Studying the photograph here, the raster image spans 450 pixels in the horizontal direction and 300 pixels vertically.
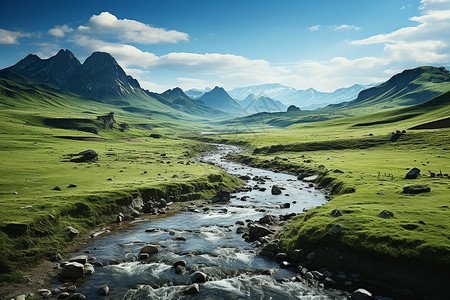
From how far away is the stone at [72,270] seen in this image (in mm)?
22984

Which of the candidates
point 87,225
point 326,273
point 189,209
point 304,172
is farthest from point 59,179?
point 304,172

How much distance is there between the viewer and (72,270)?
2311 cm

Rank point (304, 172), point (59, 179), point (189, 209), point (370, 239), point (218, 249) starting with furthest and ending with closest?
point (304, 172) < point (59, 179) < point (189, 209) < point (218, 249) < point (370, 239)

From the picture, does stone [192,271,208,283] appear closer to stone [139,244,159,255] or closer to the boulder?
stone [139,244,159,255]

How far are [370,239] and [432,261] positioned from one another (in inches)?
189

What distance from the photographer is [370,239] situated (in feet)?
80.2

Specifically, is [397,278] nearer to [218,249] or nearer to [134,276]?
[218,249]

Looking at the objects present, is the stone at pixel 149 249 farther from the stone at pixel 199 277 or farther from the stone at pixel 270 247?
the stone at pixel 270 247

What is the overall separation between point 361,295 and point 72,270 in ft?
81.4

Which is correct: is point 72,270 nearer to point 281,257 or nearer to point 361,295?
point 281,257

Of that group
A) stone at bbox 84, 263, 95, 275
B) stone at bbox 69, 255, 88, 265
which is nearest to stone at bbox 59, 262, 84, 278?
stone at bbox 84, 263, 95, 275

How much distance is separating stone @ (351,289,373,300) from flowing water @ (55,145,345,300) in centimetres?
115

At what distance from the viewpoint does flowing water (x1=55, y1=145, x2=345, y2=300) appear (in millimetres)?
21719

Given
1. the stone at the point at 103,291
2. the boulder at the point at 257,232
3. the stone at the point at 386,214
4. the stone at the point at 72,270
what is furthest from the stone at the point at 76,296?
the stone at the point at 386,214
